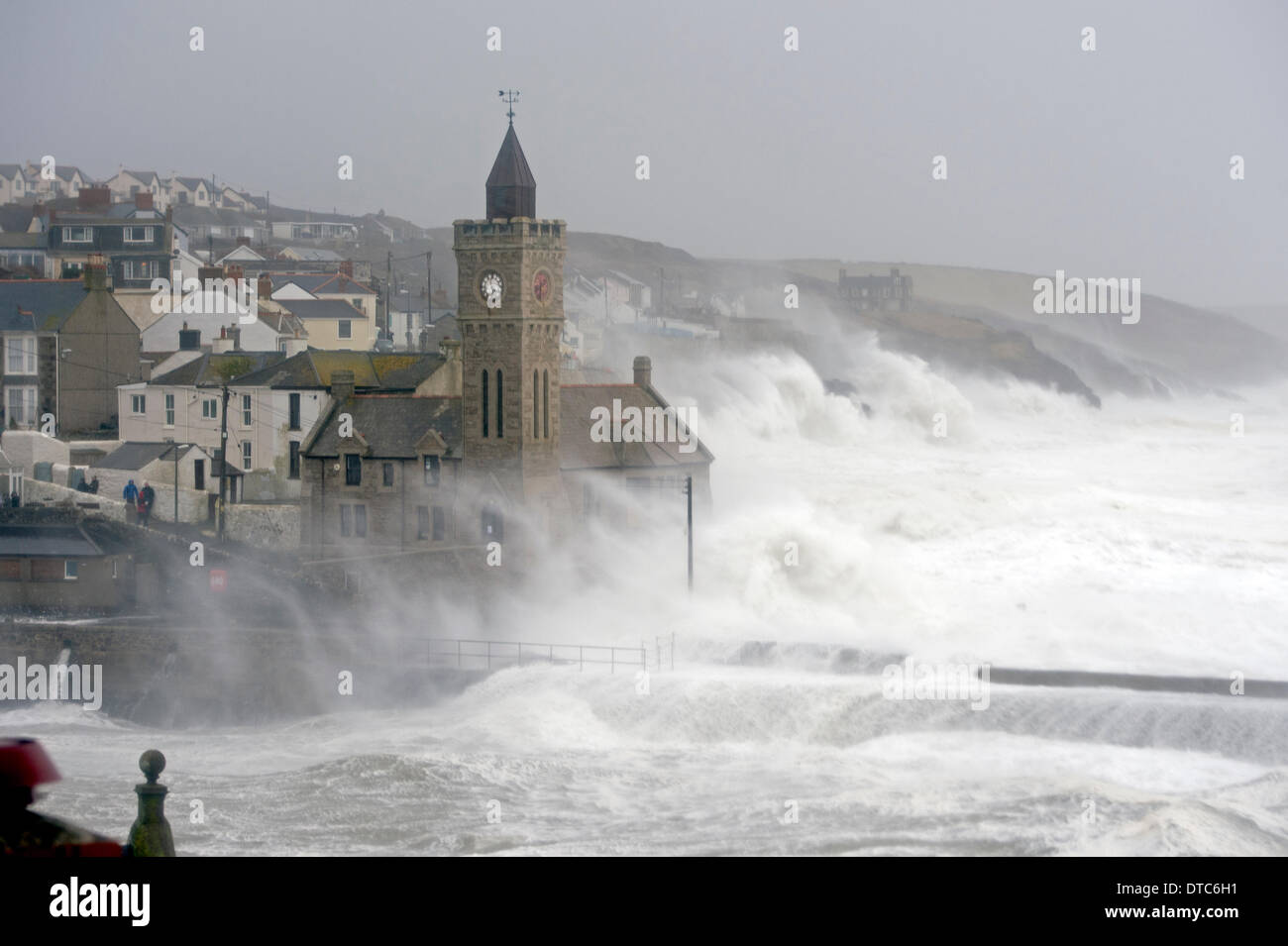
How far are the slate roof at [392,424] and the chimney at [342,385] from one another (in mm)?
189

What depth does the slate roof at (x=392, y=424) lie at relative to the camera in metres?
47.1

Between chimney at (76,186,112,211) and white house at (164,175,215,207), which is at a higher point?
white house at (164,175,215,207)

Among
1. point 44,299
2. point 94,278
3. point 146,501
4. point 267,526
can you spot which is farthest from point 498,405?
point 44,299

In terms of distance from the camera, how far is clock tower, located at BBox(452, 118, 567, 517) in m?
45.7

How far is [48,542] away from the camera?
43031 mm

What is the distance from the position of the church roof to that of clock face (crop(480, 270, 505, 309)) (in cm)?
163

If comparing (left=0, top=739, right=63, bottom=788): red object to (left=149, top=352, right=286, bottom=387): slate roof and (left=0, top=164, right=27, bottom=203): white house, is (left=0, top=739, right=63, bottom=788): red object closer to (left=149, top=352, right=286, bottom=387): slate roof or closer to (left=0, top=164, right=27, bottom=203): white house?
(left=149, top=352, right=286, bottom=387): slate roof

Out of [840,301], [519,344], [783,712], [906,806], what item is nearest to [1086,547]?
[519,344]

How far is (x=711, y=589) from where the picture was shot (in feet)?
147

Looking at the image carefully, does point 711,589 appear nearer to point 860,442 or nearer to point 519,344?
point 519,344

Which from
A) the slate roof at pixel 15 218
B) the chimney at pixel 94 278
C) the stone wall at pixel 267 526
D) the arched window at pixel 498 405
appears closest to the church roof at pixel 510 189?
the arched window at pixel 498 405

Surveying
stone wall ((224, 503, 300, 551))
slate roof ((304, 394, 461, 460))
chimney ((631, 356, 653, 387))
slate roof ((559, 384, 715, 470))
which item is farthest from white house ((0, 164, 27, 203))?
slate roof ((559, 384, 715, 470))

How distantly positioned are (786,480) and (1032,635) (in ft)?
90.2
